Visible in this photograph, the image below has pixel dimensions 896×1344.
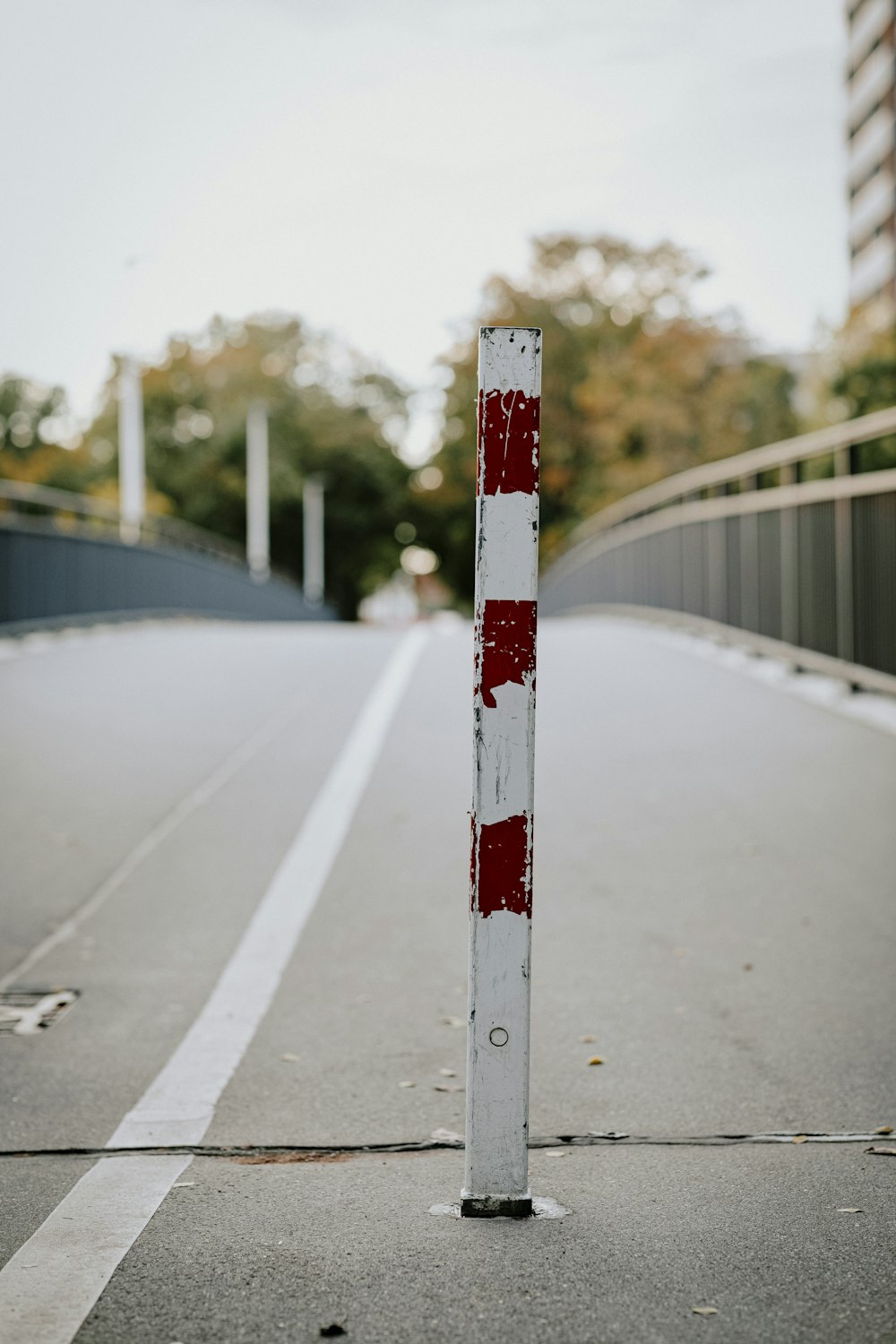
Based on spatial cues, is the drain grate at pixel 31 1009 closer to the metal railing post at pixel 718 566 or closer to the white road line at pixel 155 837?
the white road line at pixel 155 837

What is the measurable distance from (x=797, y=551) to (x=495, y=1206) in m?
9.44

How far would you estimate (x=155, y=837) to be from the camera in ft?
24.7

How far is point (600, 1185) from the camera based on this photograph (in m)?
3.60

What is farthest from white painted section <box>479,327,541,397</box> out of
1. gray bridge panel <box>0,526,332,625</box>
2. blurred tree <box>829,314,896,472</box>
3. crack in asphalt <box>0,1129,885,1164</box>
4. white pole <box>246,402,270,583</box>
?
white pole <box>246,402,270,583</box>

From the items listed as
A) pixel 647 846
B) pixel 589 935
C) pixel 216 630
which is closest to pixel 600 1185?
pixel 589 935

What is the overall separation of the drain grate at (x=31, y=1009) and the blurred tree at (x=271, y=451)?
7032cm

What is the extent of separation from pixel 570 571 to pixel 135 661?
19219 mm

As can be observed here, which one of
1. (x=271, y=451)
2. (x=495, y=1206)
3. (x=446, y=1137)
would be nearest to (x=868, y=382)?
(x=271, y=451)

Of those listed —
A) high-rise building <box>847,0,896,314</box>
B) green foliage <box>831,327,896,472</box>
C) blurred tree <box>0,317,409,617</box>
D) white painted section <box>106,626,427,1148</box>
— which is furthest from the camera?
high-rise building <box>847,0,896,314</box>

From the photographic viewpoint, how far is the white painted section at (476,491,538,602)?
328 centimetres

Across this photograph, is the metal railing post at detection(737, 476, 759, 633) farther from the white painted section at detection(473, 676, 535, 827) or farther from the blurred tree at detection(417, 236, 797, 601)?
the blurred tree at detection(417, 236, 797, 601)

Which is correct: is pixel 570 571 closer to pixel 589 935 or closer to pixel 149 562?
pixel 149 562

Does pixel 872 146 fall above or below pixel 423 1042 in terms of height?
above

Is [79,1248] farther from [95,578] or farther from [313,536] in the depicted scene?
[313,536]
